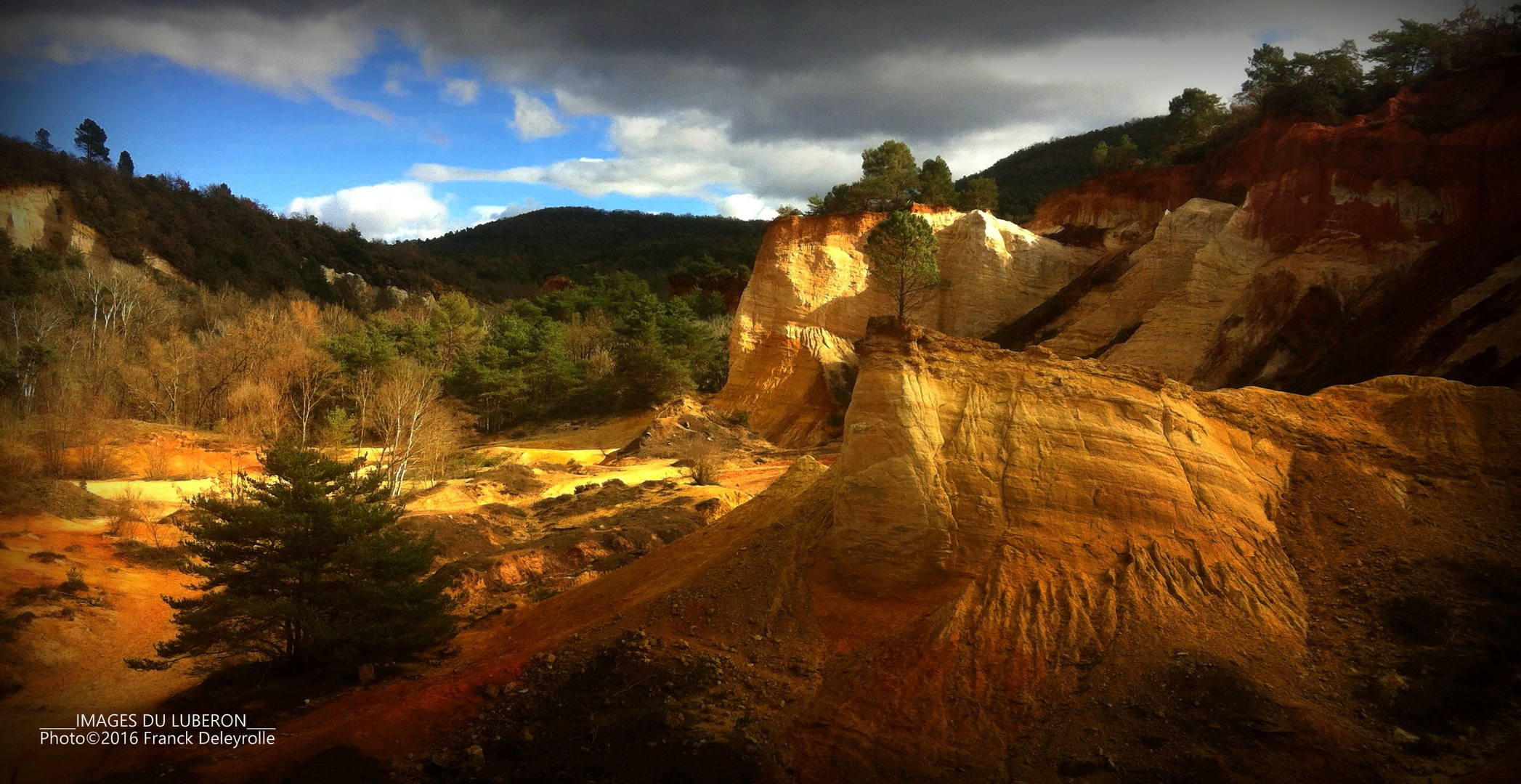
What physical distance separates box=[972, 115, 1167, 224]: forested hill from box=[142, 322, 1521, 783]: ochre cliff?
56.6m

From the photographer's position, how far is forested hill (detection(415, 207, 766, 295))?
315 feet

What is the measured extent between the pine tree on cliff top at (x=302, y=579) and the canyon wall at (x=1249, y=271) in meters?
22.3

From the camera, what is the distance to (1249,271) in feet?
97.7

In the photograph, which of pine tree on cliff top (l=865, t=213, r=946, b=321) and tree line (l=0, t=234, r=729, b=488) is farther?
pine tree on cliff top (l=865, t=213, r=946, b=321)

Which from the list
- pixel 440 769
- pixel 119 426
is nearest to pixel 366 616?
pixel 440 769

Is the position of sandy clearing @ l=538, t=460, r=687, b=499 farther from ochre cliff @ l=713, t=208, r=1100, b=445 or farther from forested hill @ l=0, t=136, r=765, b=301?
forested hill @ l=0, t=136, r=765, b=301

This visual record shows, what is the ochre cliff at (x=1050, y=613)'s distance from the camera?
25.8 ft

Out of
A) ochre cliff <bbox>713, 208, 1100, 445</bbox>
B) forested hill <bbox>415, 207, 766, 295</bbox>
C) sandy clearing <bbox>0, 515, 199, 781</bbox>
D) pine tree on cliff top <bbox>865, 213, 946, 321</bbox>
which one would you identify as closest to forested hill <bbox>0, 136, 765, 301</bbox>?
forested hill <bbox>415, 207, 766, 295</bbox>

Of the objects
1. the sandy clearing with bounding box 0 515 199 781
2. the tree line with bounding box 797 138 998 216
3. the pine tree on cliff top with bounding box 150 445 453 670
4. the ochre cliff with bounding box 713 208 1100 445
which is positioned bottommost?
the sandy clearing with bounding box 0 515 199 781

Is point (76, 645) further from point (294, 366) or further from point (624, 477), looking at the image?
point (294, 366)

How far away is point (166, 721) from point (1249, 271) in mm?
33856

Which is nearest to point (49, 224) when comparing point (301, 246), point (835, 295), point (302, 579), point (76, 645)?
point (301, 246)

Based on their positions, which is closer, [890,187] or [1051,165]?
[890,187]

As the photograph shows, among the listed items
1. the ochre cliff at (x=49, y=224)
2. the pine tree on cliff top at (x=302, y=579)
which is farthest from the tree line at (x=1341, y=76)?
the ochre cliff at (x=49, y=224)
